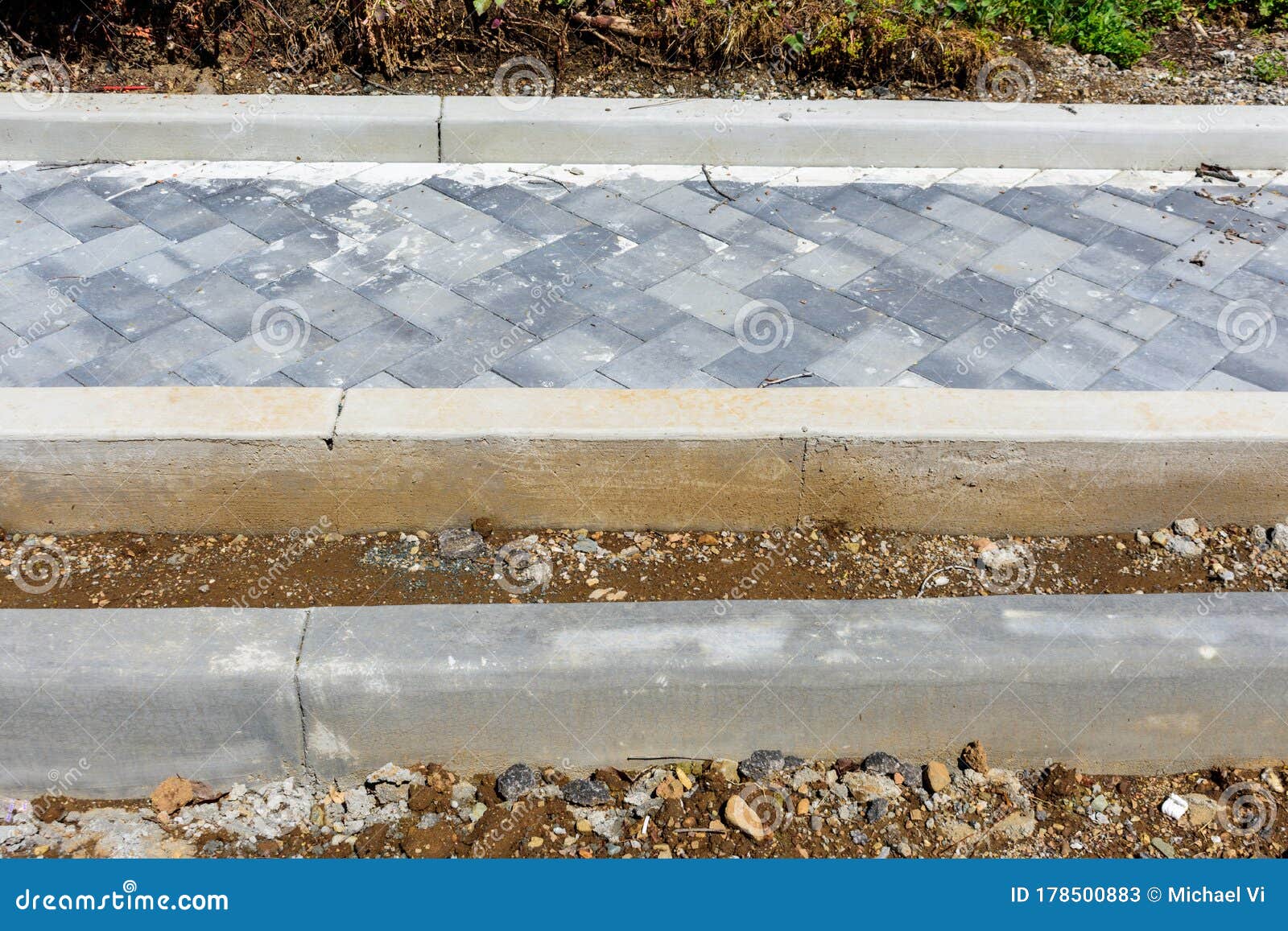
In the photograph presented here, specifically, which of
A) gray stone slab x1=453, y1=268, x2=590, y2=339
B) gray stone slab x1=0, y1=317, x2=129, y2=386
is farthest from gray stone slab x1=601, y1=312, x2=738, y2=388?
gray stone slab x1=0, y1=317, x2=129, y2=386

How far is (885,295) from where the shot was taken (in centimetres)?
507

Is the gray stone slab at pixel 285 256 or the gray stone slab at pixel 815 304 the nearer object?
the gray stone slab at pixel 815 304

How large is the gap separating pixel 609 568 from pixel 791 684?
2.71 ft

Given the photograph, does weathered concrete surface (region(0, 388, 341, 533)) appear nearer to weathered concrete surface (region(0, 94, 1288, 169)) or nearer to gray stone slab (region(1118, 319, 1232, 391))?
weathered concrete surface (region(0, 94, 1288, 169))

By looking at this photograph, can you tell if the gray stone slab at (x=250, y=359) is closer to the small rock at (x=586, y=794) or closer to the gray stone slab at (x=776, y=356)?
the gray stone slab at (x=776, y=356)

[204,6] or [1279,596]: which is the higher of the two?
[204,6]

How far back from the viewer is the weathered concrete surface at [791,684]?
10.5 feet

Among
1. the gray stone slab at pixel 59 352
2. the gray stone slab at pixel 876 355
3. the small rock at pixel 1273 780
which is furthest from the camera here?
the gray stone slab at pixel 876 355

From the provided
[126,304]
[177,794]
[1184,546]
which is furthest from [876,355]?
[126,304]

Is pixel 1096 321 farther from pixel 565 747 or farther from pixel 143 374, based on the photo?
pixel 143 374

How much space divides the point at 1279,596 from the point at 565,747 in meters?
2.26

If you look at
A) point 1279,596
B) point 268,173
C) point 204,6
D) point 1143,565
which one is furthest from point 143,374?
point 1279,596

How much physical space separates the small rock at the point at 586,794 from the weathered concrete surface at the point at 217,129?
3801mm

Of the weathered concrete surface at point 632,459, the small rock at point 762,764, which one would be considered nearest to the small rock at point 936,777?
the small rock at point 762,764
